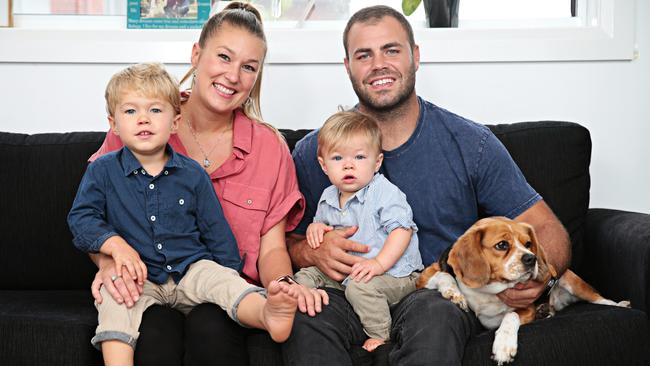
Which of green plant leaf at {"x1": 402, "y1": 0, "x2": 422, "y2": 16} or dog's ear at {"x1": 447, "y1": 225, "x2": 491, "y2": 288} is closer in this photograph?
dog's ear at {"x1": 447, "y1": 225, "x2": 491, "y2": 288}

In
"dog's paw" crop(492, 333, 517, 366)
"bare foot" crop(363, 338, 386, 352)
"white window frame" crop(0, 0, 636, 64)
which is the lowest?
"bare foot" crop(363, 338, 386, 352)

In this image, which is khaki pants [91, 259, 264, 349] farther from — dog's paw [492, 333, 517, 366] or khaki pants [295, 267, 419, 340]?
dog's paw [492, 333, 517, 366]

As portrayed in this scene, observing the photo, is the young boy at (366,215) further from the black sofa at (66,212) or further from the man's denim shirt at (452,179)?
the black sofa at (66,212)

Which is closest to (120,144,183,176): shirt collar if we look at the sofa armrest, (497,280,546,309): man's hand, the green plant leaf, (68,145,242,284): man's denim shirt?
(68,145,242,284): man's denim shirt

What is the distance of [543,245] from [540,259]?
194mm

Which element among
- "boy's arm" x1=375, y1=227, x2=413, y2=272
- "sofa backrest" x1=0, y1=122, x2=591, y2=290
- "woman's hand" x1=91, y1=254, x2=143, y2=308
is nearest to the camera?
"woman's hand" x1=91, y1=254, x2=143, y2=308

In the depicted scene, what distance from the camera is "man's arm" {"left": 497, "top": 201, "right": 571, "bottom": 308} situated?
7.36 feet

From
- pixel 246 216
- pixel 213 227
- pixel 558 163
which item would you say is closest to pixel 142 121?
pixel 213 227

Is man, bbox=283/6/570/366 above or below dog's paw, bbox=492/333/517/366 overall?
above

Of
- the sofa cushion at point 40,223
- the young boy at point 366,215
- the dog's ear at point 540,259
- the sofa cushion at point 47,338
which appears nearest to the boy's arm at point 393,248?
the young boy at point 366,215

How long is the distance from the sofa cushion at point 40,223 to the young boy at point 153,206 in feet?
1.79

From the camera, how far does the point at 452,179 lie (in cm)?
254

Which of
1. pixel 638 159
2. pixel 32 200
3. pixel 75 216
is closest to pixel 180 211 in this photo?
pixel 75 216

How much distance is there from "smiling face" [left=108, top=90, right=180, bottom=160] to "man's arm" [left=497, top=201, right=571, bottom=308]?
1.05 m
